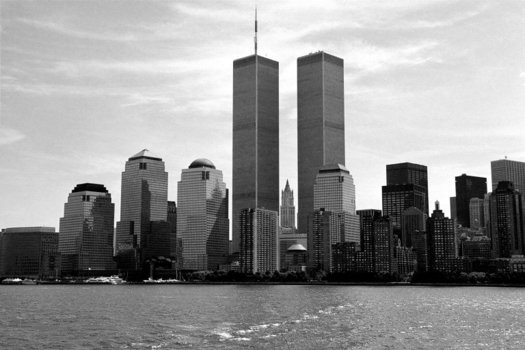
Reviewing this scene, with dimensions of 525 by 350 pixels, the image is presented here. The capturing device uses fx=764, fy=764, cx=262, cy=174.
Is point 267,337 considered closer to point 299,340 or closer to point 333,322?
point 299,340

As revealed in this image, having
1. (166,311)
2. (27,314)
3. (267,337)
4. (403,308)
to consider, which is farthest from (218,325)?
(403,308)

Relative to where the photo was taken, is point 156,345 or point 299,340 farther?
point 299,340

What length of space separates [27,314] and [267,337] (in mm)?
68828

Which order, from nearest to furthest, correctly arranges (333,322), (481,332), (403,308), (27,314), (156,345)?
(156,345) → (481,332) → (333,322) → (27,314) → (403,308)

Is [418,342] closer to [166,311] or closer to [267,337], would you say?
[267,337]

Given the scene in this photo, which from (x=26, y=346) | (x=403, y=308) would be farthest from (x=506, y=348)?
(x=403, y=308)

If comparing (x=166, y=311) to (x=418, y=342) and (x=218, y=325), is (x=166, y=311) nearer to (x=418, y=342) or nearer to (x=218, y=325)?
(x=218, y=325)

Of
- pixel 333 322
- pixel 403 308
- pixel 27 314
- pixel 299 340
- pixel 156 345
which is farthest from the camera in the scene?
pixel 403 308

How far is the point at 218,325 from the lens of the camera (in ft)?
411

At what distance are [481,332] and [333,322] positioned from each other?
2566 centimetres

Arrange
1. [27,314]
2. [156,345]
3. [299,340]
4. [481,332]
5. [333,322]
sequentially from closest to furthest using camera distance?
[156,345]
[299,340]
[481,332]
[333,322]
[27,314]

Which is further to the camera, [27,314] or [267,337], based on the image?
[27,314]

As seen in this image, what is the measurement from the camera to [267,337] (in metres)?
107

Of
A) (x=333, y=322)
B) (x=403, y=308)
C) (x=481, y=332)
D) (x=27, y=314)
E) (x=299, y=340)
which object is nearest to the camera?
(x=299, y=340)
